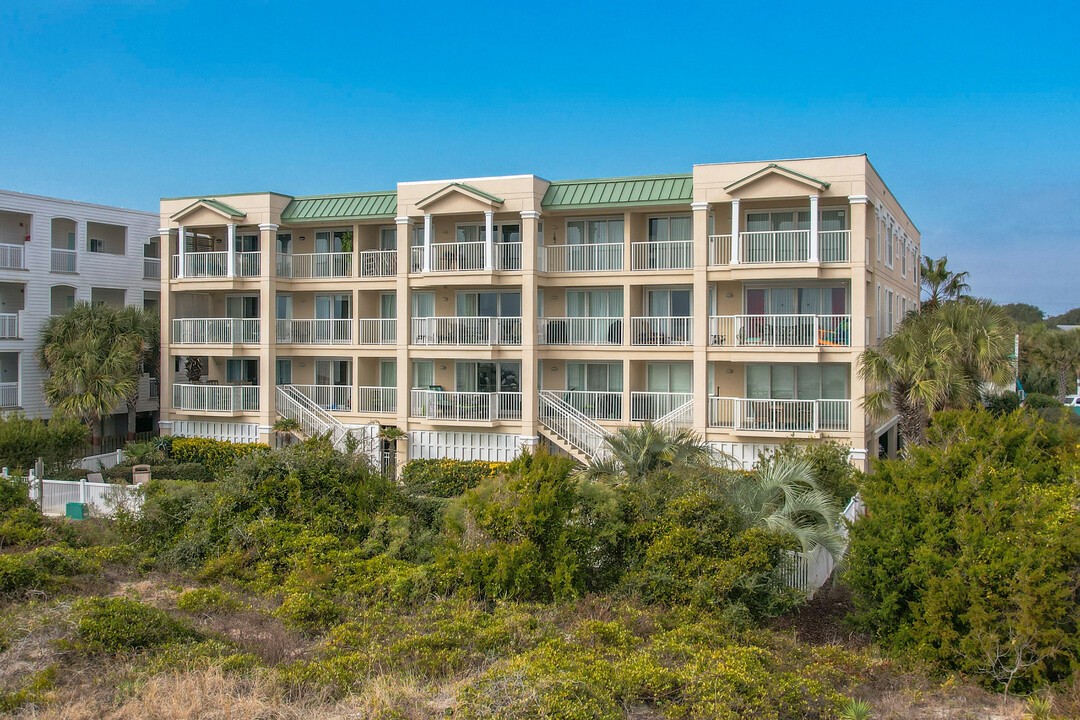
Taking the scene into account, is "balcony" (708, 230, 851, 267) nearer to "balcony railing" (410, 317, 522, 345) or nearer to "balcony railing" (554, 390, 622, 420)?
"balcony railing" (554, 390, 622, 420)

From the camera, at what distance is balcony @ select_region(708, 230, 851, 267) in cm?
2384

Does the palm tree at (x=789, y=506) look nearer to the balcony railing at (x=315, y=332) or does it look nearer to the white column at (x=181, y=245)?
the balcony railing at (x=315, y=332)

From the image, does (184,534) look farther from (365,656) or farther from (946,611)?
(946,611)

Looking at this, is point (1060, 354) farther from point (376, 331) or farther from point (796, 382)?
point (376, 331)

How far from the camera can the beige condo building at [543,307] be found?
78.4 feet

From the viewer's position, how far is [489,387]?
28094 mm

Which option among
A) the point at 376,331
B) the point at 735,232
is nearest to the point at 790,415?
the point at 735,232

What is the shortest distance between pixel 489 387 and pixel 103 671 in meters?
18.5

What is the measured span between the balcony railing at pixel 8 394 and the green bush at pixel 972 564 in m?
30.2

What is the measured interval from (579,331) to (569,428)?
3.19 metres

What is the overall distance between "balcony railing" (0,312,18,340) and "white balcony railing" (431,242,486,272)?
16.5 metres

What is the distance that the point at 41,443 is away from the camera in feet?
81.4

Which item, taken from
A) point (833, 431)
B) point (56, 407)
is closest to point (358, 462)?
point (833, 431)

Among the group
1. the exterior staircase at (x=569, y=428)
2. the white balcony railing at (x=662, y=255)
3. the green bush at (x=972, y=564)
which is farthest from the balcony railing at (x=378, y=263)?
the green bush at (x=972, y=564)
